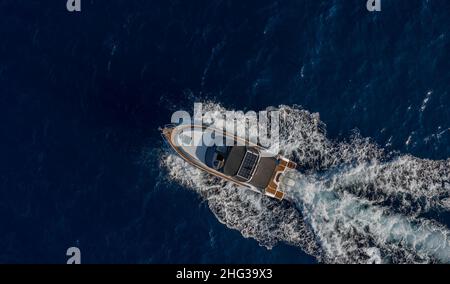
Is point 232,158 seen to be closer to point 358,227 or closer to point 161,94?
point 161,94

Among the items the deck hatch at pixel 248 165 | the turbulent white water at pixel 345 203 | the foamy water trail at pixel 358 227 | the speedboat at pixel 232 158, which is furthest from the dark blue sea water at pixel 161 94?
the deck hatch at pixel 248 165

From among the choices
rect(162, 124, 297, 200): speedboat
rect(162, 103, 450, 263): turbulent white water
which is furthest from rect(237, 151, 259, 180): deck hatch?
rect(162, 103, 450, 263): turbulent white water

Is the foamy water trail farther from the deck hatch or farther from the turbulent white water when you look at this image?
the deck hatch

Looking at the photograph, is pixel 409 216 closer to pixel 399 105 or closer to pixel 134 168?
pixel 399 105

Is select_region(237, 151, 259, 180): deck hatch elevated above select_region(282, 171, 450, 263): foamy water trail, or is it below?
above

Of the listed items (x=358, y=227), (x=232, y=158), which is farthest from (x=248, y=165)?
(x=358, y=227)
